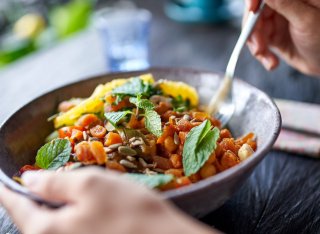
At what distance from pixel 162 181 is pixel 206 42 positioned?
5.41ft

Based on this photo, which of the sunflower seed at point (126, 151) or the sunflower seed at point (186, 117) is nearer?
the sunflower seed at point (126, 151)

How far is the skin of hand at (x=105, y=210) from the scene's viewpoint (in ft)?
2.35

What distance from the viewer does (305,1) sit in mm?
1452

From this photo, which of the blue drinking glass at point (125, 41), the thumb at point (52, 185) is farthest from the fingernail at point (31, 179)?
the blue drinking glass at point (125, 41)

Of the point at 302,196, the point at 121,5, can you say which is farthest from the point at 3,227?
the point at 121,5

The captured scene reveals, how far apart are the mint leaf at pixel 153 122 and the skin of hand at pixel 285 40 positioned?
555 millimetres

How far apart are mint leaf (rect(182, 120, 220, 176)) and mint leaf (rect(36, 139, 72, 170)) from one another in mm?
278

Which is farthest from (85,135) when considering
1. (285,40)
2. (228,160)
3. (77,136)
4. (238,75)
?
(238,75)

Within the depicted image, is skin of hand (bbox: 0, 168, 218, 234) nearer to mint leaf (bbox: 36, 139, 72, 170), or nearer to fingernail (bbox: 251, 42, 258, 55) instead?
mint leaf (bbox: 36, 139, 72, 170)

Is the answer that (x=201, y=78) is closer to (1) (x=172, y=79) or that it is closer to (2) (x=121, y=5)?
(1) (x=172, y=79)

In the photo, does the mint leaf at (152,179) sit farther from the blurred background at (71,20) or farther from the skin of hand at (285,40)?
the blurred background at (71,20)

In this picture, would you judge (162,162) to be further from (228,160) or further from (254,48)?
(254,48)

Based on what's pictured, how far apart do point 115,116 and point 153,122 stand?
0.11 m

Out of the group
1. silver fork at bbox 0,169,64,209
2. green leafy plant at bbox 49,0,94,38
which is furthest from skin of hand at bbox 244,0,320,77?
green leafy plant at bbox 49,0,94,38
